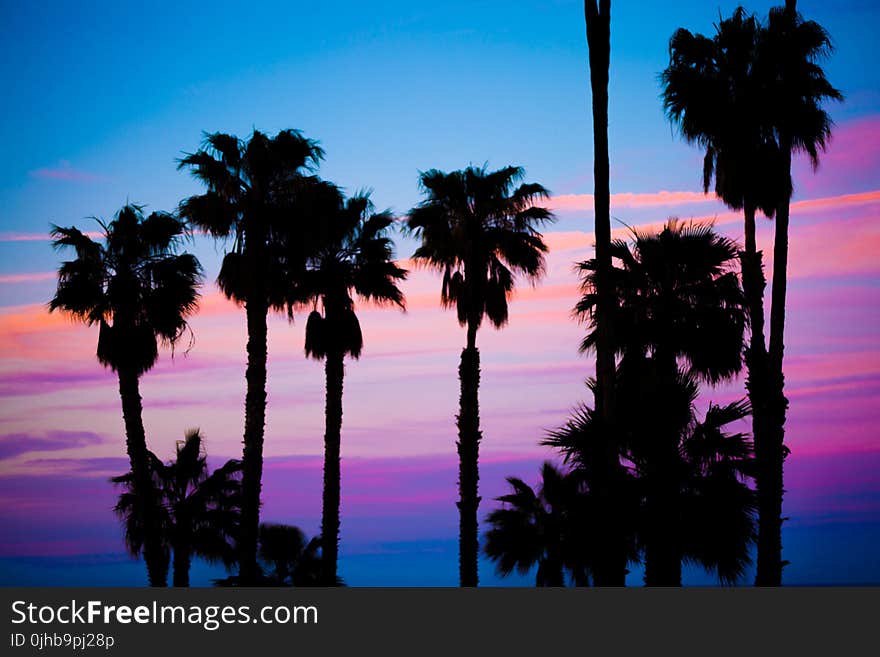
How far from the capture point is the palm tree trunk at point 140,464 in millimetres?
34469

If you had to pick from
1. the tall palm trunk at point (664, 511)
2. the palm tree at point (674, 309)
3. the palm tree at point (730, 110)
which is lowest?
the tall palm trunk at point (664, 511)

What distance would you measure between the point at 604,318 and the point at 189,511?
2063cm

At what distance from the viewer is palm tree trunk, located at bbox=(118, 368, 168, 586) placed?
113 ft

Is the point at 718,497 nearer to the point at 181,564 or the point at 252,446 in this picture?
the point at 252,446

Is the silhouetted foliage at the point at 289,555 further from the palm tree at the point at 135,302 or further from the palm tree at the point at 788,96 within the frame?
the palm tree at the point at 788,96

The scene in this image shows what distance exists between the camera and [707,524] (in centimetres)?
2355

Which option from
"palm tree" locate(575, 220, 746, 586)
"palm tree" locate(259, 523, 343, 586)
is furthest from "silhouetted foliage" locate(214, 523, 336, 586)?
"palm tree" locate(575, 220, 746, 586)

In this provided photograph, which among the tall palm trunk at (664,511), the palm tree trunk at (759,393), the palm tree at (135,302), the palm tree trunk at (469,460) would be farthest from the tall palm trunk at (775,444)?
the palm tree at (135,302)

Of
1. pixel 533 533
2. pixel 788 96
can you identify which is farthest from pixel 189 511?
pixel 788 96

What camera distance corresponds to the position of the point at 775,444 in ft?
89.3

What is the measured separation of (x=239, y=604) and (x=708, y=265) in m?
17.4

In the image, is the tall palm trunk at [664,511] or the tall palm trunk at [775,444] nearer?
the tall palm trunk at [664,511]

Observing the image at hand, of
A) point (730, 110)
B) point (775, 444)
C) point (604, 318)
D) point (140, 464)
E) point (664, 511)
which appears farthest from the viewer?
point (140, 464)

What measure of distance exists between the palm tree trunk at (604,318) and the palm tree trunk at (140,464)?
17.3 m
